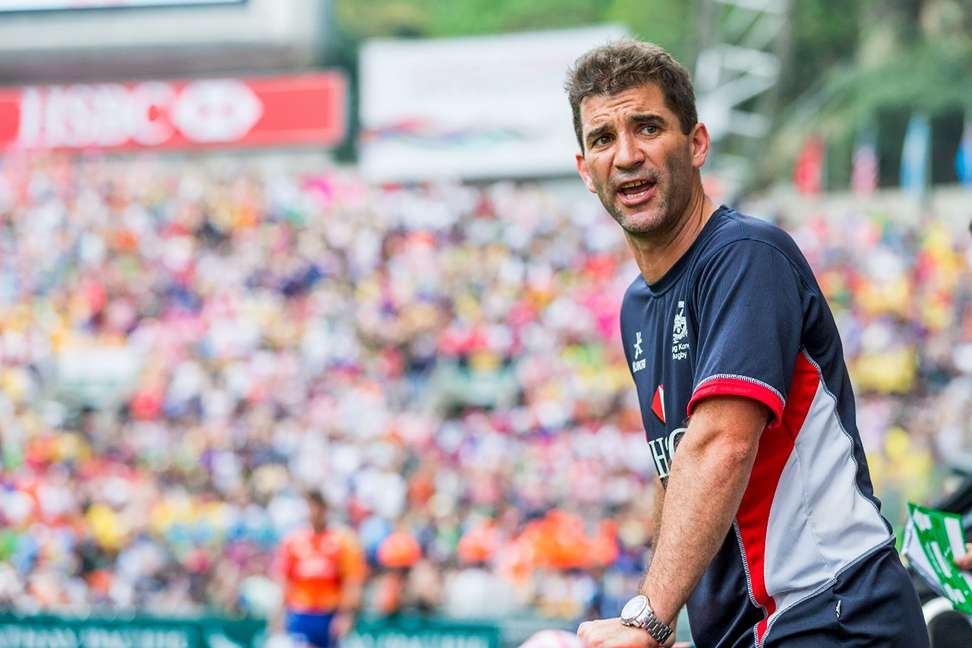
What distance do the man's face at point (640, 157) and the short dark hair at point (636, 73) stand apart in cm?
1

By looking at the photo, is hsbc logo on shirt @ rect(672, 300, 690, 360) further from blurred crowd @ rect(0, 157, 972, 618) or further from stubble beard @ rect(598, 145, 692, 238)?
blurred crowd @ rect(0, 157, 972, 618)

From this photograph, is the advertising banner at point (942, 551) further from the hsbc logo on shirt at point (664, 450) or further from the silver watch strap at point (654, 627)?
the silver watch strap at point (654, 627)

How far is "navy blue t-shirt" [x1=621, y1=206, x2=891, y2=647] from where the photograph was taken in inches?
83.3

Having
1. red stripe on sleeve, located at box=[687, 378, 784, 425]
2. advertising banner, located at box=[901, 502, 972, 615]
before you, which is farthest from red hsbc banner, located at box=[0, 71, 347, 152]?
red stripe on sleeve, located at box=[687, 378, 784, 425]

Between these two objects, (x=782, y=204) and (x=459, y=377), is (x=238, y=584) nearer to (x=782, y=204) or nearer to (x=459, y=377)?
(x=459, y=377)

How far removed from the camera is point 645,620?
2053 mm

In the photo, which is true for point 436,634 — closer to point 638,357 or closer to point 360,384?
point 638,357

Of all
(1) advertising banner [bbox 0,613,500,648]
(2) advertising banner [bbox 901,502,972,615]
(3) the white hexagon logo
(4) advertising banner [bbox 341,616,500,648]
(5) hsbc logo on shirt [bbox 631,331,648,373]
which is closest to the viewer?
(5) hsbc logo on shirt [bbox 631,331,648,373]

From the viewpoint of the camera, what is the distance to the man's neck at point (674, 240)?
236 cm

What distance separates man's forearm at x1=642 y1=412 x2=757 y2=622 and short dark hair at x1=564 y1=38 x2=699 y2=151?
0.64 metres

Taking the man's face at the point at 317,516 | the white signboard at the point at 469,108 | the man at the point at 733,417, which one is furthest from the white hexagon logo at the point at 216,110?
the man at the point at 733,417

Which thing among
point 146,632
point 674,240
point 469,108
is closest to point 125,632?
point 146,632

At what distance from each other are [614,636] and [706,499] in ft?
0.89

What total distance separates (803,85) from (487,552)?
22.1 meters
